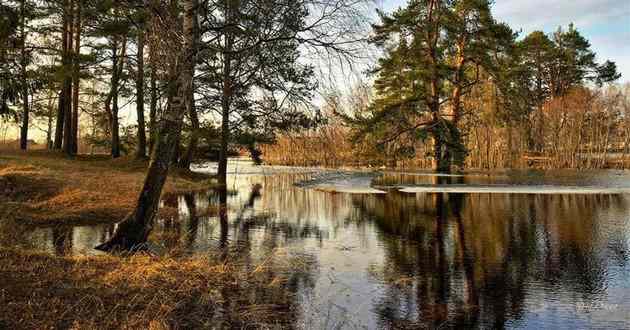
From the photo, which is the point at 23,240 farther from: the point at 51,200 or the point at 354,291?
the point at 354,291

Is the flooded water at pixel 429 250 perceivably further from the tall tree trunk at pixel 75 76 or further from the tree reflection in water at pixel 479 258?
the tall tree trunk at pixel 75 76

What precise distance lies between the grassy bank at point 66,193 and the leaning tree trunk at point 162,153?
10.7ft

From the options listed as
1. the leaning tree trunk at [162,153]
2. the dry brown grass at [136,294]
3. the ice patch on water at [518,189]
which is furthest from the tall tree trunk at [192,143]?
the dry brown grass at [136,294]

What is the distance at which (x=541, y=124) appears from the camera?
50.4m

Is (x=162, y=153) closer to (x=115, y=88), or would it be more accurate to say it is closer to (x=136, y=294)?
(x=136, y=294)

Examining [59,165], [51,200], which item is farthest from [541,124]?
[51,200]

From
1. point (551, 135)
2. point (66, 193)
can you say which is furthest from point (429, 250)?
point (551, 135)

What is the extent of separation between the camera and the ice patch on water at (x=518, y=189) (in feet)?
71.9

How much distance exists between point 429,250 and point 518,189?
49.5 feet

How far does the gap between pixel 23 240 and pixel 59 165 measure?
1349 centimetres

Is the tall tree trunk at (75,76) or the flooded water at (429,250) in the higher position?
the tall tree trunk at (75,76)

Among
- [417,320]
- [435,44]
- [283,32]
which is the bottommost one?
[417,320]

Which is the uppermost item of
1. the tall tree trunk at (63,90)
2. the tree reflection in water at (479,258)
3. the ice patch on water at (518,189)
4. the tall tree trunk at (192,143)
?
the tall tree trunk at (63,90)

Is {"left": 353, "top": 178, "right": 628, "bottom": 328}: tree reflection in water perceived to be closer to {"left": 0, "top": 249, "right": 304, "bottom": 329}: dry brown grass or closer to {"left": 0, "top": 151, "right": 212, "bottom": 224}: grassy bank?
{"left": 0, "top": 249, "right": 304, "bottom": 329}: dry brown grass
